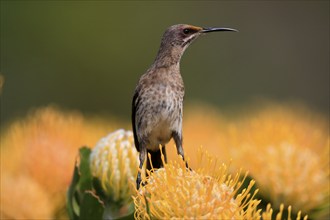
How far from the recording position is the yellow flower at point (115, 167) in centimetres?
383

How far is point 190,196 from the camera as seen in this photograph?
3.04m

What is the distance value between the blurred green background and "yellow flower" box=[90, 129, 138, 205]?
10.4 feet

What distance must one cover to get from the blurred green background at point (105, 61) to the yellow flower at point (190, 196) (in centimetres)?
398

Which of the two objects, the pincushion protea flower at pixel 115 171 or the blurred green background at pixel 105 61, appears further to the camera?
the blurred green background at pixel 105 61

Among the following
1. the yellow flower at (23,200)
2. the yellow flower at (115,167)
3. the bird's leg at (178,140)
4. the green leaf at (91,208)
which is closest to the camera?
the green leaf at (91,208)

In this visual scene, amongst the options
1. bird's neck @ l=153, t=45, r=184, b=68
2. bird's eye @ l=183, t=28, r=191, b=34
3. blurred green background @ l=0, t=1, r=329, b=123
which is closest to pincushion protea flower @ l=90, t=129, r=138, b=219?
bird's neck @ l=153, t=45, r=184, b=68

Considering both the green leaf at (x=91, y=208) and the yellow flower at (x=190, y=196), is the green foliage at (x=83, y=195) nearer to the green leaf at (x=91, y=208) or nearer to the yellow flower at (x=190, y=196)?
the green leaf at (x=91, y=208)

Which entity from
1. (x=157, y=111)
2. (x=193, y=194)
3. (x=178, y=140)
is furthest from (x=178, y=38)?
(x=193, y=194)

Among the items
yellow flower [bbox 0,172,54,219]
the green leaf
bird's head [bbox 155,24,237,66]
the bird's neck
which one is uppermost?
bird's head [bbox 155,24,237,66]

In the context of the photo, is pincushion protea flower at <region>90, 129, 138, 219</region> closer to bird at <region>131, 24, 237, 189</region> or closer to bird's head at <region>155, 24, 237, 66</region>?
bird at <region>131, 24, 237, 189</region>

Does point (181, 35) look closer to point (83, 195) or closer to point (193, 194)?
point (83, 195)

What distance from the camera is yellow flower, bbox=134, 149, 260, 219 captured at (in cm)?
298

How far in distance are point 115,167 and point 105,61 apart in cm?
513

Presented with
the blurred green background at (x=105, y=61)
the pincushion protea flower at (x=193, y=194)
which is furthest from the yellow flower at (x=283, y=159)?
the blurred green background at (x=105, y=61)
